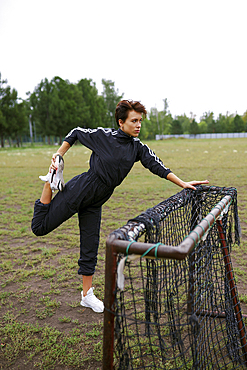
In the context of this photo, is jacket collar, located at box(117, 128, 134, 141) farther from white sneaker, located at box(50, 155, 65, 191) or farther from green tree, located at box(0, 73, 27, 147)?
green tree, located at box(0, 73, 27, 147)

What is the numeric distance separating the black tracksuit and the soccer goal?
0.51 metres

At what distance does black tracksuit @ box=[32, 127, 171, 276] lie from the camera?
2.38 m

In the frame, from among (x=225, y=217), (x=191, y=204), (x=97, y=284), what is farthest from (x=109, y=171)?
(x=97, y=284)

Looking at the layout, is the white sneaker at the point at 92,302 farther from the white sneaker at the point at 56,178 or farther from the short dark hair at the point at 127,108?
the short dark hair at the point at 127,108

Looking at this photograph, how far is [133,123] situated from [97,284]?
6.34 ft

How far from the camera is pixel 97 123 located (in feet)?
178

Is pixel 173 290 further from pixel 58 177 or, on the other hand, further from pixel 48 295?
pixel 48 295

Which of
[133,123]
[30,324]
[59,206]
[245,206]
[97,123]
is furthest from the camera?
[97,123]

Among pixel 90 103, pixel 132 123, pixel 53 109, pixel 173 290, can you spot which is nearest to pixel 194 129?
pixel 90 103

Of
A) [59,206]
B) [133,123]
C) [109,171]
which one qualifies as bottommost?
[59,206]

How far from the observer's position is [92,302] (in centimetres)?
287

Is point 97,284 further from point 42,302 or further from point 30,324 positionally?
point 30,324

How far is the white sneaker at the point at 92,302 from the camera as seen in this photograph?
9.32ft

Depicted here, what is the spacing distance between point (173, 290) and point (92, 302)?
1.18m
